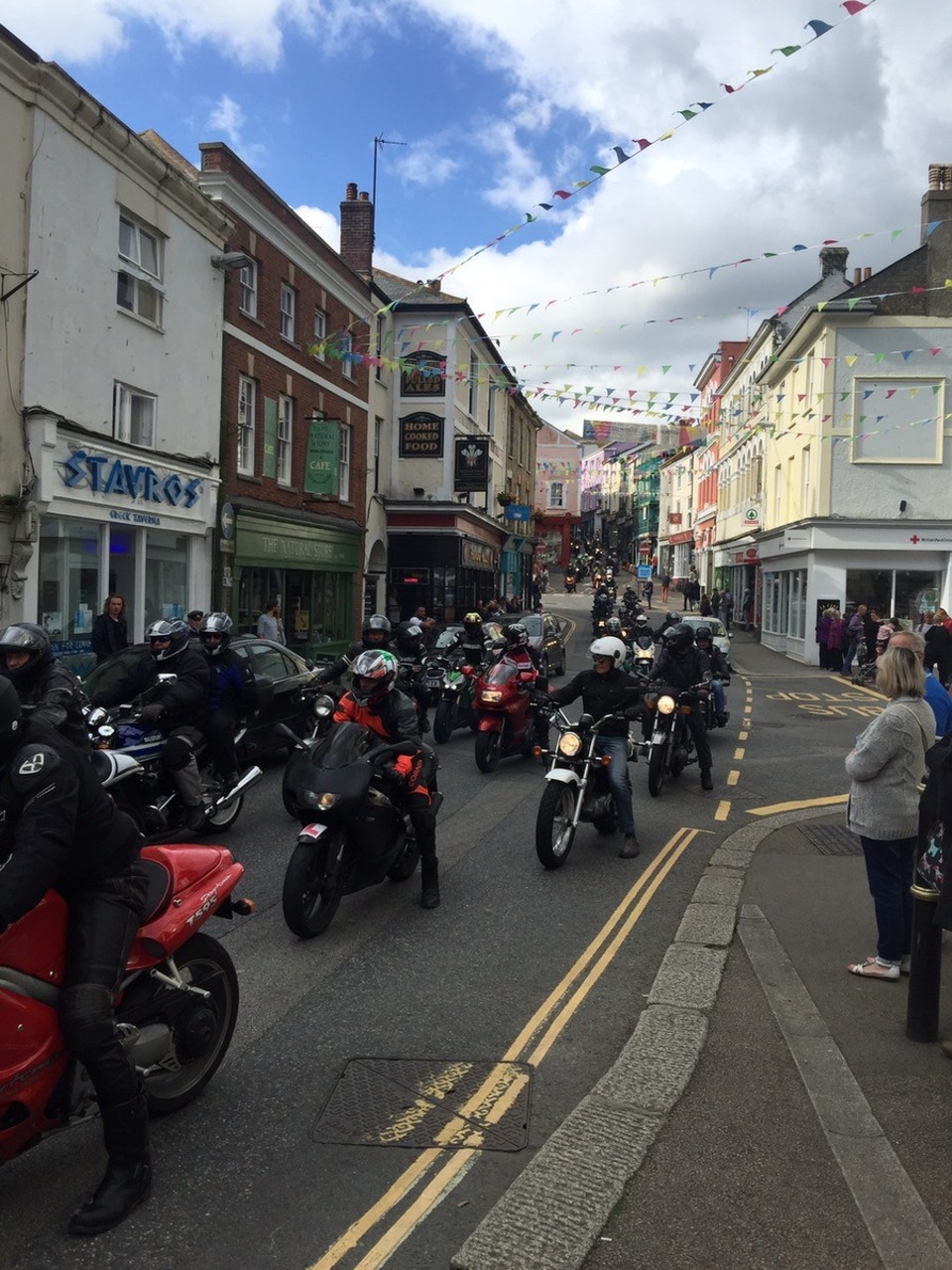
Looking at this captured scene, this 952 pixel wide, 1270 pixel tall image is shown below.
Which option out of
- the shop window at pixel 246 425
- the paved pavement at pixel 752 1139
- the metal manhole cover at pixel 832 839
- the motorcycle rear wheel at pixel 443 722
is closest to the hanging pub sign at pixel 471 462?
the shop window at pixel 246 425

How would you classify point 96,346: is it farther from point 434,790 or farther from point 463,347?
point 463,347

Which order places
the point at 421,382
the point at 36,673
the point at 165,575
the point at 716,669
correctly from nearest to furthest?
the point at 36,673, the point at 716,669, the point at 165,575, the point at 421,382

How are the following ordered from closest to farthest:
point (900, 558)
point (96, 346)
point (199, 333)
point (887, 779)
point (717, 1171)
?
point (717, 1171) → point (887, 779) → point (96, 346) → point (199, 333) → point (900, 558)

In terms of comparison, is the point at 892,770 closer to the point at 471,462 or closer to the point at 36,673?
the point at 36,673

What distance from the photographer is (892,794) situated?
5418mm

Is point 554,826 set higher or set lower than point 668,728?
lower

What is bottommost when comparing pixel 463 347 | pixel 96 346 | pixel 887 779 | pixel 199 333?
pixel 887 779

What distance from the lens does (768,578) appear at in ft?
123

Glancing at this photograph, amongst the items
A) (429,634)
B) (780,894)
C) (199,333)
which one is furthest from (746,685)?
(780,894)

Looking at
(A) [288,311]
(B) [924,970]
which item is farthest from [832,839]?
(A) [288,311]

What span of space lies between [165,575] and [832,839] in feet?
44.3

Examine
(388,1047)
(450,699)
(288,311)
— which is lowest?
(388,1047)

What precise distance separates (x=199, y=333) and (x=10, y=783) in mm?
17613

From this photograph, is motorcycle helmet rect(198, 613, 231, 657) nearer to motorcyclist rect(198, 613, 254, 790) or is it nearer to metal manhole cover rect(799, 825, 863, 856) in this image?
motorcyclist rect(198, 613, 254, 790)
